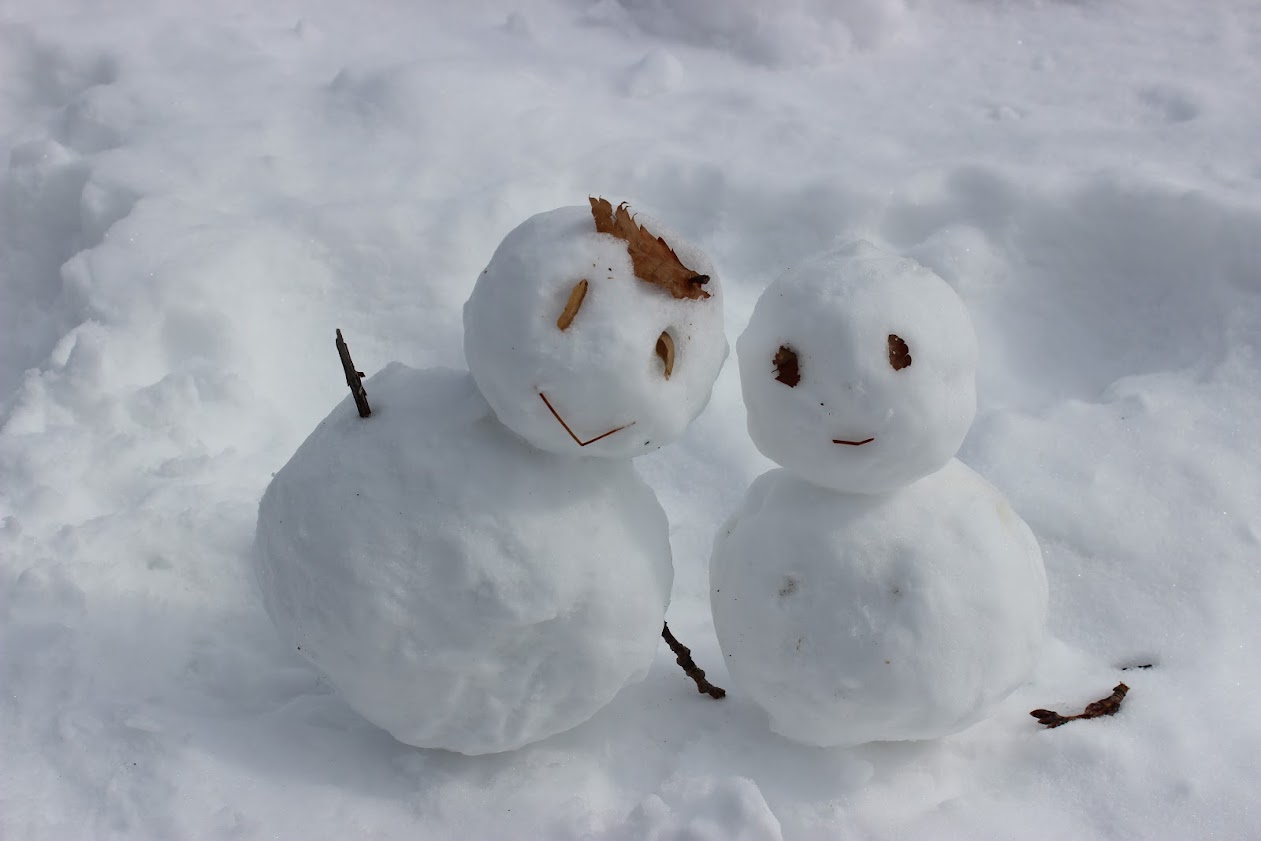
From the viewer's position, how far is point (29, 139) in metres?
2.53

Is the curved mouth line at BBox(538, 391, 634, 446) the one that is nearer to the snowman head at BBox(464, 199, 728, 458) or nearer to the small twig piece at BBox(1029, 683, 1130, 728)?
the snowman head at BBox(464, 199, 728, 458)

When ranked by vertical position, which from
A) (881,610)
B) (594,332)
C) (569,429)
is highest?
(594,332)

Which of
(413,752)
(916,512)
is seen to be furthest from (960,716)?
(413,752)

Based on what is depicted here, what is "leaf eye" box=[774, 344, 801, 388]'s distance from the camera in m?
1.23

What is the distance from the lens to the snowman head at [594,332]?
116cm

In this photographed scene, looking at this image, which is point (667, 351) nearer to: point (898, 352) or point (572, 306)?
point (572, 306)

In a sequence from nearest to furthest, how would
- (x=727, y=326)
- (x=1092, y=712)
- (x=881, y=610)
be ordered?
(x=881, y=610) < (x=1092, y=712) < (x=727, y=326)

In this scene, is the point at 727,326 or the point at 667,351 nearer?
the point at 667,351

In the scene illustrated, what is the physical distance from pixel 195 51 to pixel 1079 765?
2.58m

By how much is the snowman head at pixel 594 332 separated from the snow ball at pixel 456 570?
0.24 ft

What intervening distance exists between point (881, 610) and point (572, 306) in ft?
1.66

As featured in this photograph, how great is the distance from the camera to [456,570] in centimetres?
123

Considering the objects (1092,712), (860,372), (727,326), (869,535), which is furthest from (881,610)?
(727,326)

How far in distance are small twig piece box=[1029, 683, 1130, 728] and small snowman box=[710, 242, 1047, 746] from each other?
121 mm
